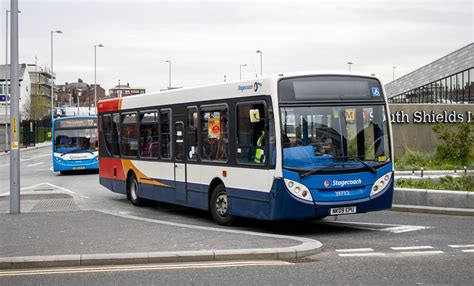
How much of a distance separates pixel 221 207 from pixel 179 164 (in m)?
1.98

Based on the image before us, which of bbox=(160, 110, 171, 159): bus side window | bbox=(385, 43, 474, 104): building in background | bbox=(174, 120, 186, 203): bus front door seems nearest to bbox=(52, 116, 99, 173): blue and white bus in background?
bbox=(160, 110, 171, 159): bus side window

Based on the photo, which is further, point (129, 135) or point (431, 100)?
point (431, 100)

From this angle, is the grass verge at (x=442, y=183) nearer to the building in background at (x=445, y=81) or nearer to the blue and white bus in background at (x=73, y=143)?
the blue and white bus in background at (x=73, y=143)

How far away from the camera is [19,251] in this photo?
33.7 feet

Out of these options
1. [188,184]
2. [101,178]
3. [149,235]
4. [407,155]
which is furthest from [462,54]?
[149,235]

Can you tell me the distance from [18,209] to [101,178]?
5111mm

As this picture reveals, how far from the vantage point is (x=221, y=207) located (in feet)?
45.5

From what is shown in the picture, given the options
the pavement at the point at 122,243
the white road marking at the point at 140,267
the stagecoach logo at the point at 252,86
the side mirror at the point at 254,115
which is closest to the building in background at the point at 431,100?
the stagecoach logo at the point at 252,86

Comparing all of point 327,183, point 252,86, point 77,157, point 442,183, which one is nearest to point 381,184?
point 327,183

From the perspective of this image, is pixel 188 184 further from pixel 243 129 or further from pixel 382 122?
pixel 382 122

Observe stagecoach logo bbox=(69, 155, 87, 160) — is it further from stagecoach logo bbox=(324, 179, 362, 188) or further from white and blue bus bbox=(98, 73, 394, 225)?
stagecoach logo bbox=(324, 179, 362, 188)

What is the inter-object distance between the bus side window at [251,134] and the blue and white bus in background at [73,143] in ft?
69.4

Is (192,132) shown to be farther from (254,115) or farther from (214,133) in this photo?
(254,115)

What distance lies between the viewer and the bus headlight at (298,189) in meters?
11.9
